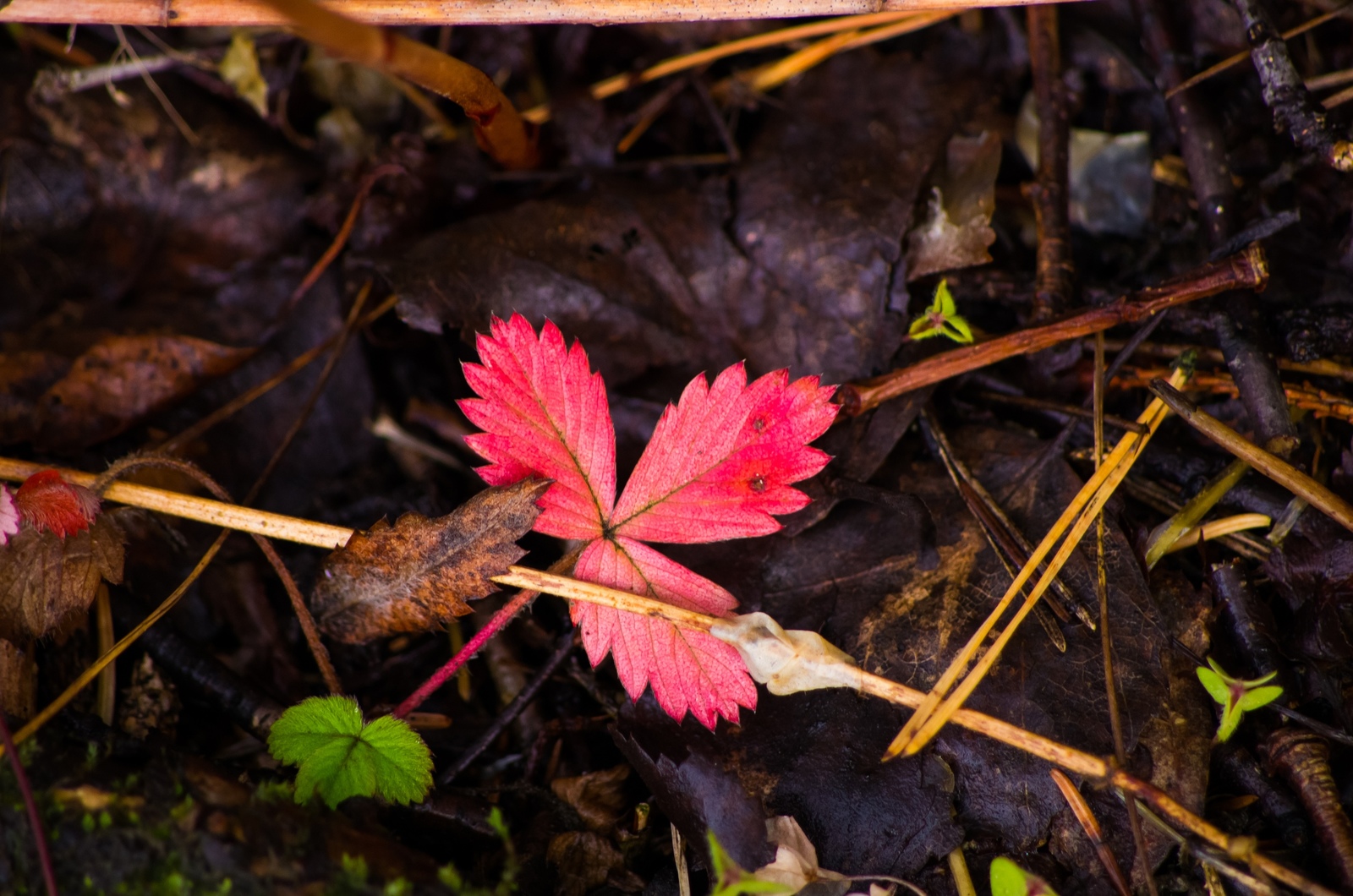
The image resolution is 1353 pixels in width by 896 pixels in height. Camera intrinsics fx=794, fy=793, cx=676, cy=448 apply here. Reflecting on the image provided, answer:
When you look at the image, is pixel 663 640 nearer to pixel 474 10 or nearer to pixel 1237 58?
pixel 474 10

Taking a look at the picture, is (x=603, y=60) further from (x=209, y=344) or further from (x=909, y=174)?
(x=209, y=344)

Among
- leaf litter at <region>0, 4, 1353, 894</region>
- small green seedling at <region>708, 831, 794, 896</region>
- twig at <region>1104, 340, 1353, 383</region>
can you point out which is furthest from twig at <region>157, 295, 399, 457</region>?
twig at <region>1104, 340, 1353, 383</region>

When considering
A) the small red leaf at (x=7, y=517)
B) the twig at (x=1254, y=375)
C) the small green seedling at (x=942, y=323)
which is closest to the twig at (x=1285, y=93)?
the twig at (x=1254, y=375)

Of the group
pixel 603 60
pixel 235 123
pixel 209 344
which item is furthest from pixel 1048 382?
pixel 235 123

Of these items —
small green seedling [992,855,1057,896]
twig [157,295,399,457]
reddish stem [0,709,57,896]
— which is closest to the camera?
reddish stem [0,709,57,896]

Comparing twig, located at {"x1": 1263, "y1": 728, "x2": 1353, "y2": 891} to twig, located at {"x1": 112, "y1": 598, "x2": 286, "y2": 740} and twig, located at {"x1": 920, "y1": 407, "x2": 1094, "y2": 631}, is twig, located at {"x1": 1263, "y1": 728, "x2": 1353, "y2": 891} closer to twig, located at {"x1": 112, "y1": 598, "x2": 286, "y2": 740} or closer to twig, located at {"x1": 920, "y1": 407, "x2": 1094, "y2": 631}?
twig, located at {"x1": 920, "y1": 407, "x2": 1094, "y2": 631}

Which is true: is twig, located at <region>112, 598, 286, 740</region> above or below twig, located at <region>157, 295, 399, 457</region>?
below
